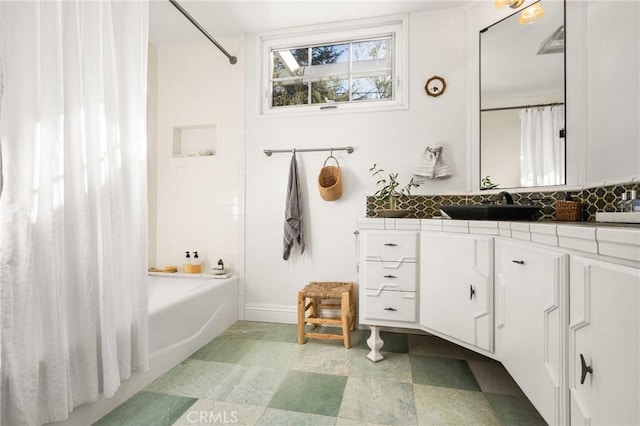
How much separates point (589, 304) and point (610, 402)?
0.23 metres

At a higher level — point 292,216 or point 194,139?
point 194,139

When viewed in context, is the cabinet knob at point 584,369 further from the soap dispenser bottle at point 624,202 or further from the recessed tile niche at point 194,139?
the recessed tile niche at point 194,139

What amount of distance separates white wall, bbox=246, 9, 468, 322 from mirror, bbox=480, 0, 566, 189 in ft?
0.61

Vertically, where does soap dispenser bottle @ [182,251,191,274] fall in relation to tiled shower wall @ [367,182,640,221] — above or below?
below

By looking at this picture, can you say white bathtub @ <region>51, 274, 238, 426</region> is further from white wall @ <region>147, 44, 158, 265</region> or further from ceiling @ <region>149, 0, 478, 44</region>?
ceiling @ <region>149, 0, 478, 44</region>

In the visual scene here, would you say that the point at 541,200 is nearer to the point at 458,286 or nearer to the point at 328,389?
the point at 458,286

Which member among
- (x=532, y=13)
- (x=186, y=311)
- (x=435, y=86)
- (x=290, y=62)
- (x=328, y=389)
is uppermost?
(x=290, y=62)

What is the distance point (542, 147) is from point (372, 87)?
1.39 meters

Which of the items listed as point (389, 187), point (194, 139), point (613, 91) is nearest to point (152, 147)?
point (194, 139)

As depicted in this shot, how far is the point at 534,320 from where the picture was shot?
1143 mm

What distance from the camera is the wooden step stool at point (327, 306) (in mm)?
2143

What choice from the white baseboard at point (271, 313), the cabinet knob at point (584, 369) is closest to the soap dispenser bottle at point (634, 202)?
the cabinet knob at point (584, 369)

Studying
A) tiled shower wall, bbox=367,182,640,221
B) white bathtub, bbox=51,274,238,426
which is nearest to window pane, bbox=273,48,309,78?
tiled shower wall, bbox=367,182,640,221

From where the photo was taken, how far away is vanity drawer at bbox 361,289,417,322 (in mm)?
1918
